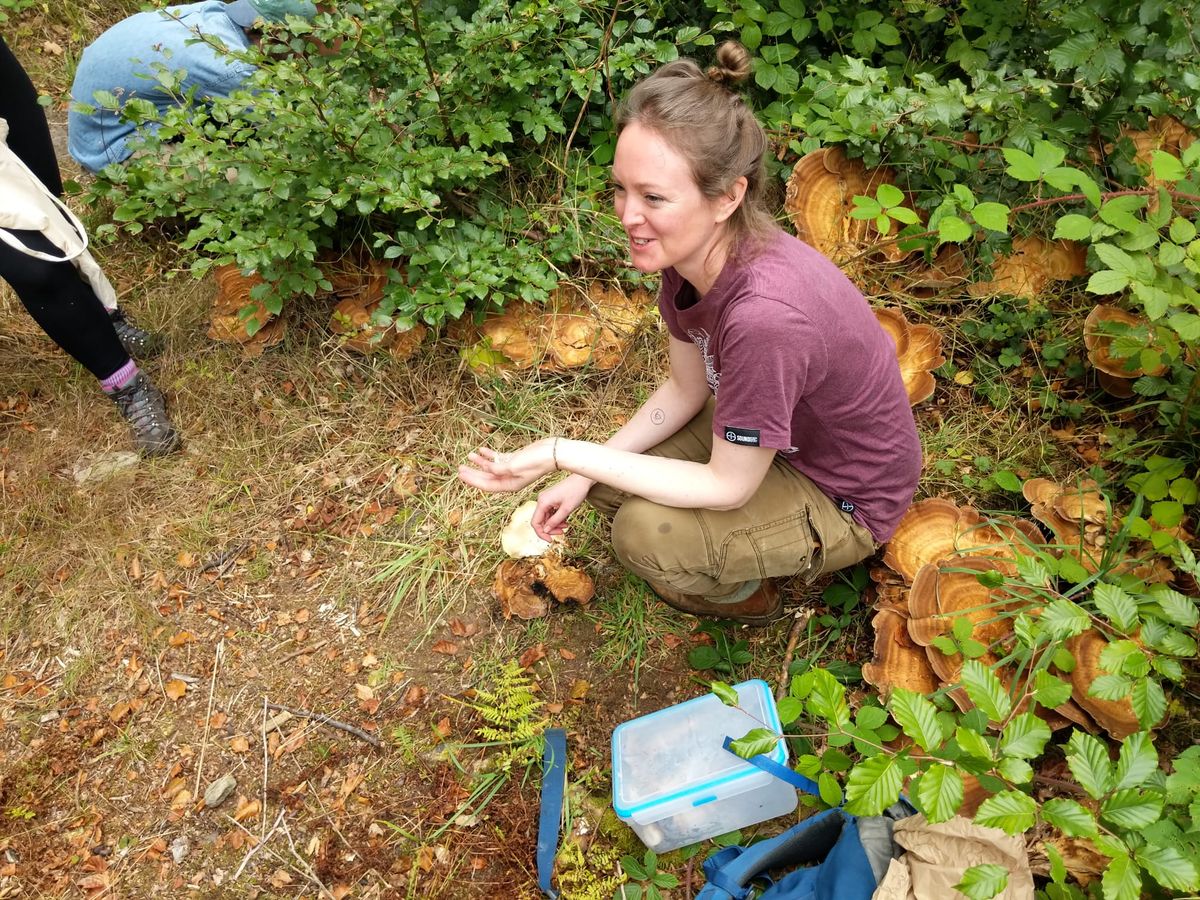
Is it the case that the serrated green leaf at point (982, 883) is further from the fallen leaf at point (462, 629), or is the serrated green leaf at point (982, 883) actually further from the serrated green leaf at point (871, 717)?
the fallen leaf at point (462, 629)

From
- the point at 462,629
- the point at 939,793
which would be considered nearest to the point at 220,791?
the point at 462,629

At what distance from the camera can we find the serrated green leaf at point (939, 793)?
146 centimetres

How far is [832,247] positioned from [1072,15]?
110 cm

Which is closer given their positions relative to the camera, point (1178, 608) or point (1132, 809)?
point (1132, 809)

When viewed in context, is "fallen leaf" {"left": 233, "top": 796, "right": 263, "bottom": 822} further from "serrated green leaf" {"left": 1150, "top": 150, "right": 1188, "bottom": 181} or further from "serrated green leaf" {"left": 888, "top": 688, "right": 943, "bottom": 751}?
"serrated green leaf" {"left": 1150, "top": 150, "right": 1188, "bottom": 181}

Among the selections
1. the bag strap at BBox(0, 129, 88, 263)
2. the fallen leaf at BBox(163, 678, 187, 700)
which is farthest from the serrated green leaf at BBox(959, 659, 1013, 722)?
the bag strap at BBox(0, 129, 88, 263)

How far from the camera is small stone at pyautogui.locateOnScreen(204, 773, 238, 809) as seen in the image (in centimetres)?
266

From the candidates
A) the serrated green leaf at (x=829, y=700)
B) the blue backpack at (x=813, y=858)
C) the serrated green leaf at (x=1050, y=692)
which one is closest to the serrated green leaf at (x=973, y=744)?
the serrated green leaf at (x=829, y=700)

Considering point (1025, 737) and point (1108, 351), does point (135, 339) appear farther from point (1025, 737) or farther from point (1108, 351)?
point (1108, 351)

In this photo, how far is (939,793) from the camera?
1476 millimetres

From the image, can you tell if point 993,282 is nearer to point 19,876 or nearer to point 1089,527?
point 1089,527

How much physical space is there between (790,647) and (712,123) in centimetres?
178

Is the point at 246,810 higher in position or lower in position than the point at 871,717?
lower

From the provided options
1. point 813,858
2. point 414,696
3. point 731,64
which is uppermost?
point 731,64
